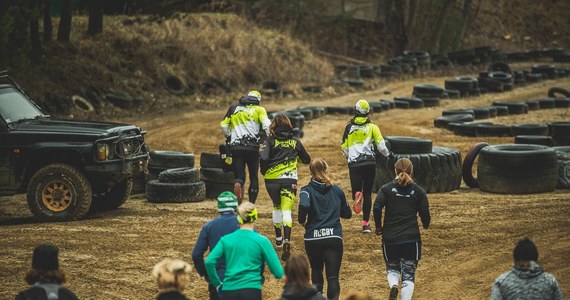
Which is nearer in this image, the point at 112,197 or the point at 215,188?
the point at 112,197

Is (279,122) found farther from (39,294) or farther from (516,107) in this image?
(516,107)

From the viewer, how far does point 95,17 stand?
122 ft

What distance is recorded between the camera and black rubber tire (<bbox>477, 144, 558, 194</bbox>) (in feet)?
63.4

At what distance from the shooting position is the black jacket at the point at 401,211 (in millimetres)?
11289

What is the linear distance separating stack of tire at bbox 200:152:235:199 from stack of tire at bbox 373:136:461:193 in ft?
8.99

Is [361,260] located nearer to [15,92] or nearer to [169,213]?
[169,213]

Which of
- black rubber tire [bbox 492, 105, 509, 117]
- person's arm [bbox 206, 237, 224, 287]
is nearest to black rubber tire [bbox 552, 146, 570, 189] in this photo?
person's arm [bbox 206, 237, 224, 287]

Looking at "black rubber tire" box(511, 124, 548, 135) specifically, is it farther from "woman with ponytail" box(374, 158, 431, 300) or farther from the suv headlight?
"woman with ponytail" box(374, 158, 431, 300)

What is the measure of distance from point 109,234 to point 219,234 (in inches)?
264

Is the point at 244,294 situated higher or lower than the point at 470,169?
lower

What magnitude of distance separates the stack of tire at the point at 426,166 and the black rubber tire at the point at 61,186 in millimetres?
5647

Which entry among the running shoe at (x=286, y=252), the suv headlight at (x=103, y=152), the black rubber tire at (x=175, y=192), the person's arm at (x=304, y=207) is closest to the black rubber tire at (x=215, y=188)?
the black rubber tire at (x=175, y=192)

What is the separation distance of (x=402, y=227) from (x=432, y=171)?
8.46 meters

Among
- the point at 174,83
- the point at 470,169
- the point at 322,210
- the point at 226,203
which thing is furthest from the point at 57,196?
the point at 174,83
